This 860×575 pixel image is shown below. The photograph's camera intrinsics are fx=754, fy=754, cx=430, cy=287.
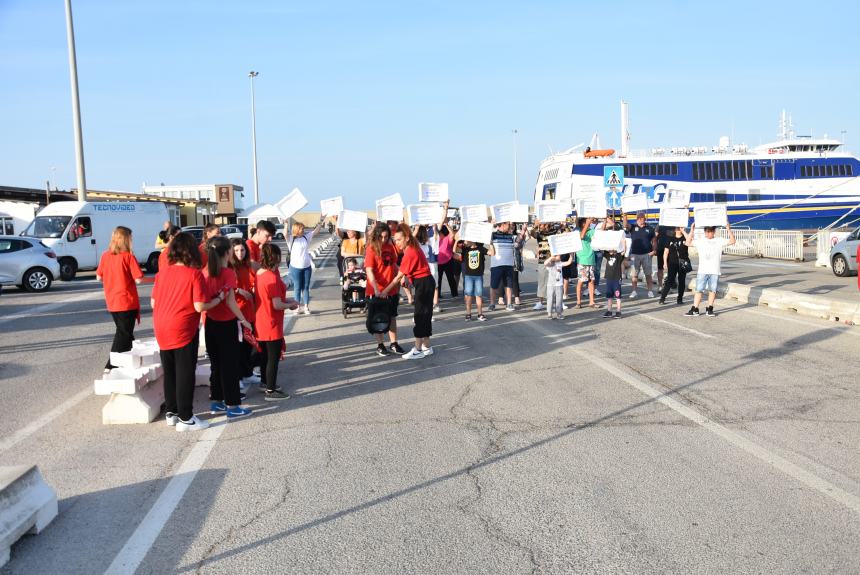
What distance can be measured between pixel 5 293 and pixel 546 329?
16580mm

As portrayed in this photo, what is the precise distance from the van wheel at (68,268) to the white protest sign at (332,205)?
1563 centimetres

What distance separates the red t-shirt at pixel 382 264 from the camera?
33.4 ft

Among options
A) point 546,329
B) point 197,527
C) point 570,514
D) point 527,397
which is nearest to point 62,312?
point 546,329

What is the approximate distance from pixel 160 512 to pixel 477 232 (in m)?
9.31

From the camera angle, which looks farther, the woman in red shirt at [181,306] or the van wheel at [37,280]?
the van wheel at [37,280]

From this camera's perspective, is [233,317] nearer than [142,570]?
No

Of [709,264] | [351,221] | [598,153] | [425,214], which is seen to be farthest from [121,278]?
[598,153]

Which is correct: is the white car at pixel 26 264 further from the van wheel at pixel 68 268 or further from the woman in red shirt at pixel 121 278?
the woman in red shirt at pixel 121 278

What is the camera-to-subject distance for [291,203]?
1299 cm

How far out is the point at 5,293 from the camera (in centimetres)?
2148

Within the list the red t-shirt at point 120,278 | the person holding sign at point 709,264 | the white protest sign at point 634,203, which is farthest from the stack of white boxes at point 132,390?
the white protest sign at point 634,203

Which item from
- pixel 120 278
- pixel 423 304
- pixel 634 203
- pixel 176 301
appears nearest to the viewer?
pixel 176 301

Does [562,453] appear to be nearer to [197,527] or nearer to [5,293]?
[197,527]

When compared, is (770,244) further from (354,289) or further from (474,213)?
(354,289)
